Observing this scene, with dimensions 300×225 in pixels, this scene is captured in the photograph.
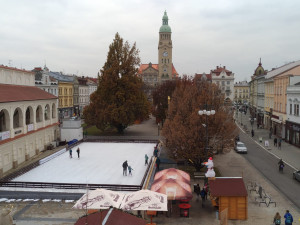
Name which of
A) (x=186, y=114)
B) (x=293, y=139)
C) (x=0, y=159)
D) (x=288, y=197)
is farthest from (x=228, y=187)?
(x=293, y=139)

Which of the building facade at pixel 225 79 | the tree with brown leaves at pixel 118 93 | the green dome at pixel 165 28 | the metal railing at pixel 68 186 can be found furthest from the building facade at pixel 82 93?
the green dome at pixel 165 28

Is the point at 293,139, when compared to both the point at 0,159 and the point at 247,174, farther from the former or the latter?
the point at 0,159

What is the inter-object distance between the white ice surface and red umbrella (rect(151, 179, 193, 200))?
5.72 m

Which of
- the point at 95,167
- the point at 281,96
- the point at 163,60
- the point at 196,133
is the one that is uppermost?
the point at 163,60

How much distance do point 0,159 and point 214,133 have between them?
59.9 feet

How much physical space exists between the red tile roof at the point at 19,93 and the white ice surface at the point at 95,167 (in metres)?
6.88

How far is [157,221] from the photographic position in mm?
16094

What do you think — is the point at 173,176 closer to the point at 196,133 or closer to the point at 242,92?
the point at 196,133

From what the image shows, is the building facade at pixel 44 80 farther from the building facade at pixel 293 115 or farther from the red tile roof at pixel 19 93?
the building facade at pixel 293 115

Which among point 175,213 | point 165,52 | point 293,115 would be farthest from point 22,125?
point 165,52

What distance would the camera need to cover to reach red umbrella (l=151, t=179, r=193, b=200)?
16516 mm

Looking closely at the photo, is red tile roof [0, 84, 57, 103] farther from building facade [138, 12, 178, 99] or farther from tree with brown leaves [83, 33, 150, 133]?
building facade [138, 12, 178, 99]

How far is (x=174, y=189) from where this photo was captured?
666 inches

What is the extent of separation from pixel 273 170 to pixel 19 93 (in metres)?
26.0
